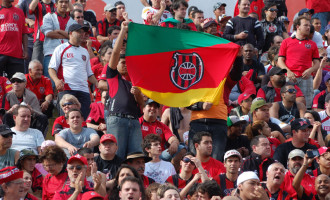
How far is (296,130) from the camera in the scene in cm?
1333

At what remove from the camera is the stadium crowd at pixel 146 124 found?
1122 centimetres

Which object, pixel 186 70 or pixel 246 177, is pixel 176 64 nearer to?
pixel 186 70

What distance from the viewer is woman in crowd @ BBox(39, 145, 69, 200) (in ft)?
37.2

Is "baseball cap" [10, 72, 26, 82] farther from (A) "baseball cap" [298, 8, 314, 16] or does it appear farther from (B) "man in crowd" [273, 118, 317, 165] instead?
(A) "baseball cap" [298, 8, 314, 16]

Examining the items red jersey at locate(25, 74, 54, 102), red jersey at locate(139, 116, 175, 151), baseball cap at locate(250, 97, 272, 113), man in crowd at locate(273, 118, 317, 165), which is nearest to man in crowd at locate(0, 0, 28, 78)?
red jersey at locate(25, 74, 54, 102)

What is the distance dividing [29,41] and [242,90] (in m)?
4.38

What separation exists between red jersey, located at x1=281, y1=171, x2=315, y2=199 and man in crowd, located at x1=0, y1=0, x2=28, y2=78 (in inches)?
233

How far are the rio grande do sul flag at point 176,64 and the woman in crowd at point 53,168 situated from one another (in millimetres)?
1564

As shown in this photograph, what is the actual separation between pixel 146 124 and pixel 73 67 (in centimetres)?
196

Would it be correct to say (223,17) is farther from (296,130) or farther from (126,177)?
(126,177)

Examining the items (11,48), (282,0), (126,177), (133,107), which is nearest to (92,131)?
(133,107)

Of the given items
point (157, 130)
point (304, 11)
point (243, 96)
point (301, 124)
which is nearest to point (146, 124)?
point (157, 130)

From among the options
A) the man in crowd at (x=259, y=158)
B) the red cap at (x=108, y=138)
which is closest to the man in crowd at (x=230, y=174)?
the man in crowd at (x=259, y=158)

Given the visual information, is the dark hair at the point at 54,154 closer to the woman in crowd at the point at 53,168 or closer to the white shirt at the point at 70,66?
the woman in crowd at the point at 53,168
